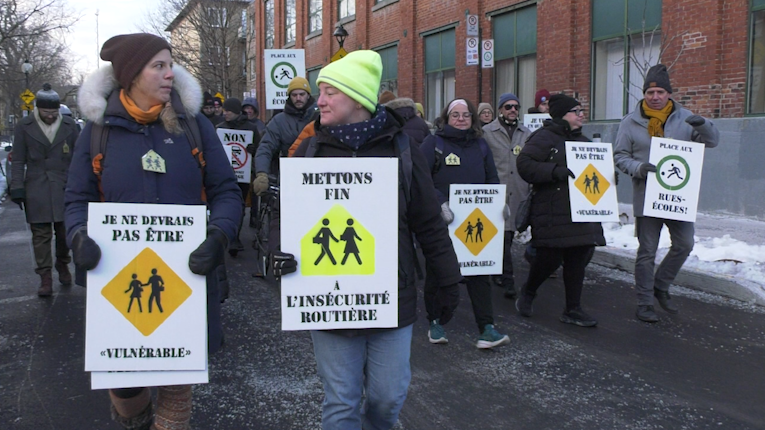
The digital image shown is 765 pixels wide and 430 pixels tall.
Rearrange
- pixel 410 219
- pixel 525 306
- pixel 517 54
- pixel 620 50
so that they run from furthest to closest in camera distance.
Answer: pixel 517 54, pixel 620 50, pixel 525 306, pixel 410 219

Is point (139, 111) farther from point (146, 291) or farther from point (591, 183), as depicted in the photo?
point (591, 183)

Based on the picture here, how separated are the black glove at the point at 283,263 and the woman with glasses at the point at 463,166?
273 cm

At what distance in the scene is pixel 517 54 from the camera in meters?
16.4

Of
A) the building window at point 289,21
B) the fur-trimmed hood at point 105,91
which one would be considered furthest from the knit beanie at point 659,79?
the building window at point 289,21

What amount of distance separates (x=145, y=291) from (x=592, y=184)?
13.6ft

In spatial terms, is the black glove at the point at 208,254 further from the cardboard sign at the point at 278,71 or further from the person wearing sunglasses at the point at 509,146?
the cardboard sign at the point at 278,71

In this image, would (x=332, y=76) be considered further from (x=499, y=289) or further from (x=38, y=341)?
(x=499, y=289)

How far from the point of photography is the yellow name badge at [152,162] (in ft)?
9.82

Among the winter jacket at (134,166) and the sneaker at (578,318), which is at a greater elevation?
the winter jacket at (134,166)

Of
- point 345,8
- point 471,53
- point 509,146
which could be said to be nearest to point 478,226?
point 509,146

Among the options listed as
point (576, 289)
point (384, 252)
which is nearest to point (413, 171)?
point (384, 252)

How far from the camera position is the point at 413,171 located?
9.91 feet

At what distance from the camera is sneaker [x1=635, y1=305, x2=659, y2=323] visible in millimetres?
6125

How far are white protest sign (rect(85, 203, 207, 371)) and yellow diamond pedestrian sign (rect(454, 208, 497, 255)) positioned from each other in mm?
3027
